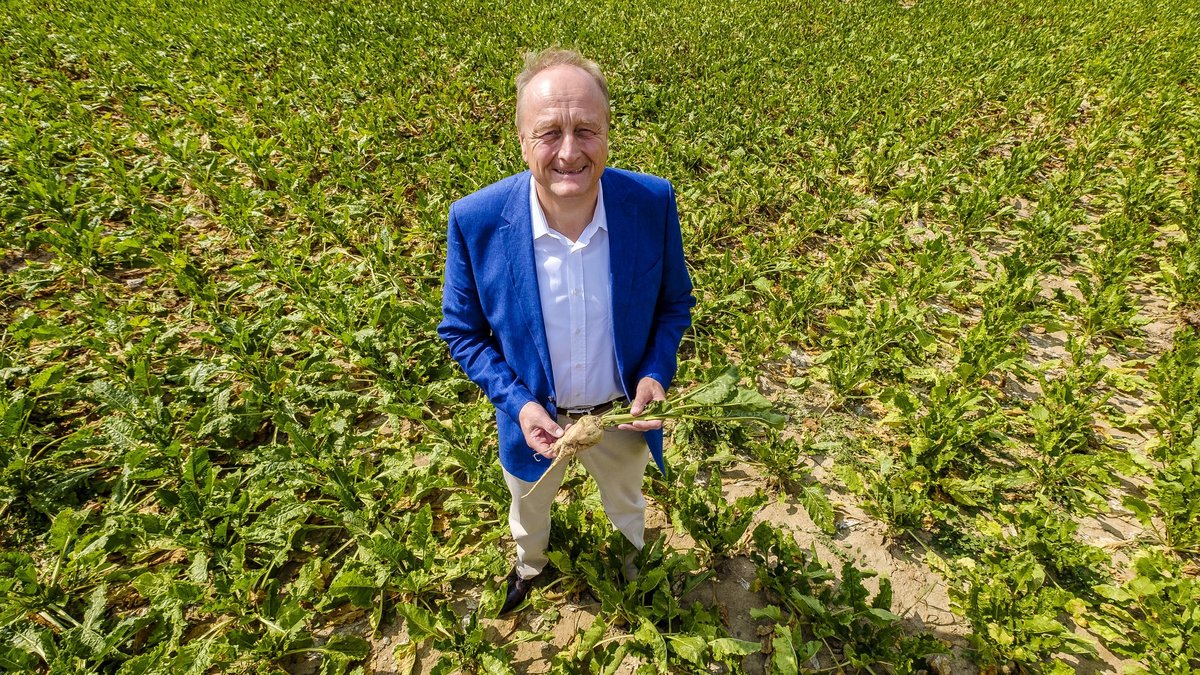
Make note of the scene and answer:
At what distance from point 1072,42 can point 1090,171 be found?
738cm

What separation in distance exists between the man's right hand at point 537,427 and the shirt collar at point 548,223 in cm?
58

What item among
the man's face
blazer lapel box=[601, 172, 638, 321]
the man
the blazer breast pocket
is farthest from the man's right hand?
the man's face

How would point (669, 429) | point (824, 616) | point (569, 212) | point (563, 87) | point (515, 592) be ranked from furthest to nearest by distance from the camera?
point (669, 429) → point (515, 592) → point (824, 616) → point (569, 212) → point (563, 87)

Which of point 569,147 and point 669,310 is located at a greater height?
point 569,147

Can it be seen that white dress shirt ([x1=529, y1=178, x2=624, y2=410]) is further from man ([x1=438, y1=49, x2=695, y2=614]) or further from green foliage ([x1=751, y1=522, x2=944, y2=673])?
green foliage ([x1=751, y1=522, x2=944, y2=673])

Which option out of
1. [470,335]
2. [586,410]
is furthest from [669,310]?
[470,335]

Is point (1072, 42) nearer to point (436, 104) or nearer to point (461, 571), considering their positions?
point (436, 104)

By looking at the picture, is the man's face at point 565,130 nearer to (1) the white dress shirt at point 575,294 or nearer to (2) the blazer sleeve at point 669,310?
(1) the white dress shirt at point 575,294

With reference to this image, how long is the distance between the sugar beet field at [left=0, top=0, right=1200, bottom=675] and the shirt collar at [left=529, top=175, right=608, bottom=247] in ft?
2.66

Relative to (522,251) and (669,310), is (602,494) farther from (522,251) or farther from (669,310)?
(522,251)

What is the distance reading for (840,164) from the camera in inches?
259

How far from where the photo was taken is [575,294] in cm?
165

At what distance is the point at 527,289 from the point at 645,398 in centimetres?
56

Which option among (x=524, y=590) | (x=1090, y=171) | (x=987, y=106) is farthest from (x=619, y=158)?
(x=987, y=106)
